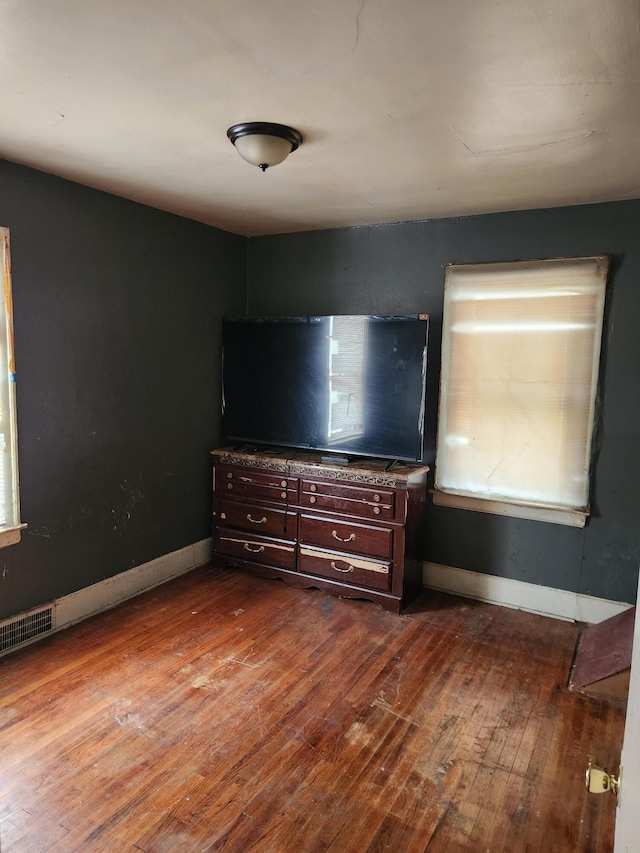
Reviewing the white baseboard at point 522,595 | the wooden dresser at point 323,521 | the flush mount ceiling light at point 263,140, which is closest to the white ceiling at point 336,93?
the flush mount ceiling light at point 263,140

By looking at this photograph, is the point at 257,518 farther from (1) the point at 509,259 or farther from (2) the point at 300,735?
(1) the point at 509,259

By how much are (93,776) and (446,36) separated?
2.64 metres

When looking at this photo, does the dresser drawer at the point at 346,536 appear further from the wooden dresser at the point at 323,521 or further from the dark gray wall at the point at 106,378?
the dark gray wall at the point at 106,378

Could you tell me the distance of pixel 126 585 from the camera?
3.45 meters

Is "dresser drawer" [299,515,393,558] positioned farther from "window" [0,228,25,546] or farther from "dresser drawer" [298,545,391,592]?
"window" [0,228,25,546]

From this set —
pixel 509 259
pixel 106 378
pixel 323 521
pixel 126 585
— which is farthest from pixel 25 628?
pixel 509 259

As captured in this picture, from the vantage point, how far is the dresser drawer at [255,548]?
12.3 ft

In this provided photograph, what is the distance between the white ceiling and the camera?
142cm

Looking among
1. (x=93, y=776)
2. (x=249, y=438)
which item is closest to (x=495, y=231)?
(x=249, y=438)

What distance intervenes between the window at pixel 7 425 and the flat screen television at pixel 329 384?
1.60 metres

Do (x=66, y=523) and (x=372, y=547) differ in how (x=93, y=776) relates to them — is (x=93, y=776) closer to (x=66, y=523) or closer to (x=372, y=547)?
(x=66, y=523)

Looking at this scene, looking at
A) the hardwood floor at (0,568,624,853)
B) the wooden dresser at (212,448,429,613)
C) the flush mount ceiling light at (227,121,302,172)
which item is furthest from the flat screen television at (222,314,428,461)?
the flush mount ceiling light at (227,121,302,172)

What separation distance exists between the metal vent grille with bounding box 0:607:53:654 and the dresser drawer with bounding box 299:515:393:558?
1545 mm

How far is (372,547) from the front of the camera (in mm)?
3441
